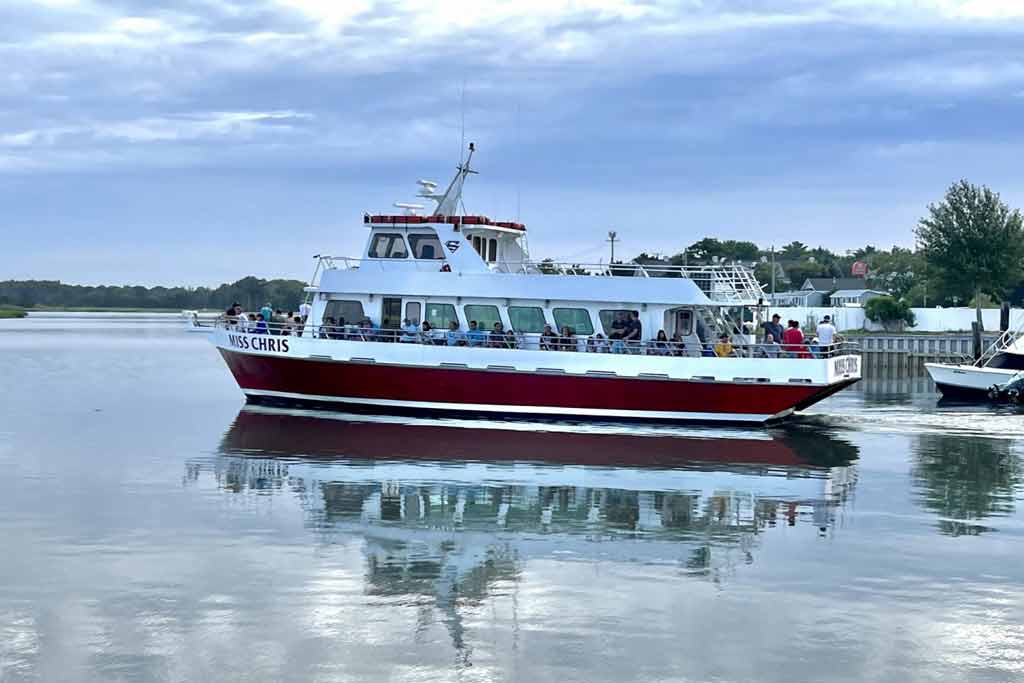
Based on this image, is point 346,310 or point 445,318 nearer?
point 445,318

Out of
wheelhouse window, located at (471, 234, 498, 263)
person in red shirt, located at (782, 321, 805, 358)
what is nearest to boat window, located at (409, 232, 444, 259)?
wheelhouse window, located at (471, 234, 498, 263)

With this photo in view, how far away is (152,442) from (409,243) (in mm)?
7951

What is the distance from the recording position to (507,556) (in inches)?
560

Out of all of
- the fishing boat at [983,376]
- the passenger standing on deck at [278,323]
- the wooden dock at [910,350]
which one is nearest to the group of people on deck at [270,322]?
the passenger standing on deck at [278,323]

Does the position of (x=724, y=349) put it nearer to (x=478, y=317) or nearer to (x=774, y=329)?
(x=774, y=329)

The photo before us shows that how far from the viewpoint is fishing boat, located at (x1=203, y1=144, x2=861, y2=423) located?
2767cm

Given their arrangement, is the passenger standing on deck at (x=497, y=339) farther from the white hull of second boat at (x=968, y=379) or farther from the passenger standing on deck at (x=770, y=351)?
the white hull of second boat at (x=968, y=379)

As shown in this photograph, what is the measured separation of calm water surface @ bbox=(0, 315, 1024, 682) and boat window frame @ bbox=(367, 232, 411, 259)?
5.05 metres

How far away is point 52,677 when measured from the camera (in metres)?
9.78

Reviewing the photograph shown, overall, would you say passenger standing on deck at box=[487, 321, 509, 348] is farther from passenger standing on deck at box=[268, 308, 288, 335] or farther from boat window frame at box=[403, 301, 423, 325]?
passenger standing on deck at box=[268, 308, 288, 335]

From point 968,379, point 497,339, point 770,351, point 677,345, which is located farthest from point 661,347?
point 968,379

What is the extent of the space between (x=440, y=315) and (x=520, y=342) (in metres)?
2.15

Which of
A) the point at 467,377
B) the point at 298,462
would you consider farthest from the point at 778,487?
the point at 467,377

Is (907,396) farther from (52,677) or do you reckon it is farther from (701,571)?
(52,677)
